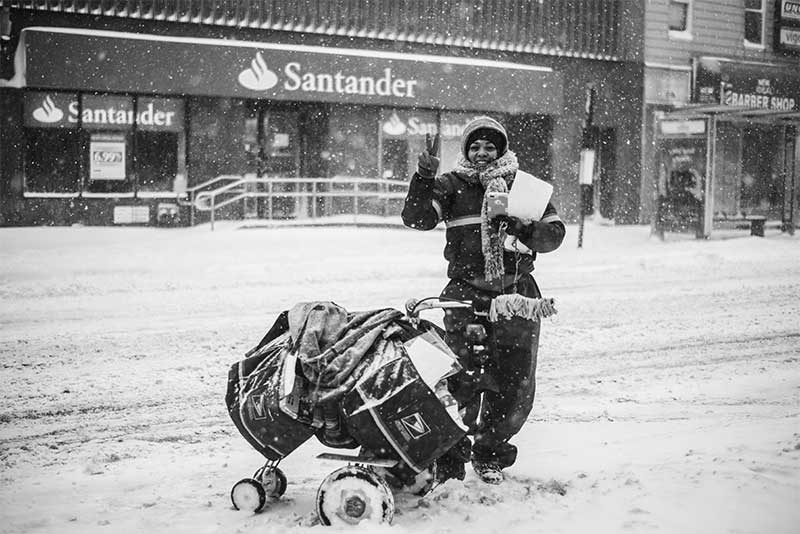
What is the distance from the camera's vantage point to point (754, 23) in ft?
85.9

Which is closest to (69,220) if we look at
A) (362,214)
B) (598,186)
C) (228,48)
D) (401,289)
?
(228,48)

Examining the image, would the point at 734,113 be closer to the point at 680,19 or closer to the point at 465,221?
the point at 680,19

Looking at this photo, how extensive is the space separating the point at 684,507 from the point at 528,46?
20093mm

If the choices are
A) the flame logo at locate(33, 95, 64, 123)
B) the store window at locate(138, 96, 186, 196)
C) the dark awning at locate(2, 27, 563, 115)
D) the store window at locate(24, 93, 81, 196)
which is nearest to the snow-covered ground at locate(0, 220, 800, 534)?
the store window at locate(24, 93, 81, 196)

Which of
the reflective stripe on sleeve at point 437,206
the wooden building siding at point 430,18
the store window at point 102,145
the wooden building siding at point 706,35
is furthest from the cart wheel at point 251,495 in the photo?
the wooden building siding at point 706,35

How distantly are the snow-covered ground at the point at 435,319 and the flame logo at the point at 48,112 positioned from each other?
3.79 meters

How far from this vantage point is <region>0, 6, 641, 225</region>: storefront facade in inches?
693

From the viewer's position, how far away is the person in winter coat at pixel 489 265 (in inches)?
179

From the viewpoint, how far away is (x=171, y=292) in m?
11.7

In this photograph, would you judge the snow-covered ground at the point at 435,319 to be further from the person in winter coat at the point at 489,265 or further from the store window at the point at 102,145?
the store window at the point at 102,145

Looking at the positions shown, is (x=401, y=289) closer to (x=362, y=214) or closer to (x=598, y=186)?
(x=362, y=214)

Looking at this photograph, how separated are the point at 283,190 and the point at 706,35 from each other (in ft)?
43.8

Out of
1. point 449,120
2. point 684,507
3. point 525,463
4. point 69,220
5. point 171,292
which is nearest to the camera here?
point 684,507

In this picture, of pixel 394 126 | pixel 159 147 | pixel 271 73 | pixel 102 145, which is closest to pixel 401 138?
pixel 394 126
